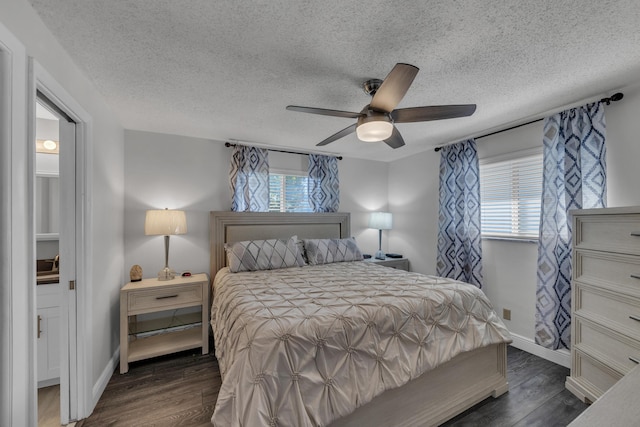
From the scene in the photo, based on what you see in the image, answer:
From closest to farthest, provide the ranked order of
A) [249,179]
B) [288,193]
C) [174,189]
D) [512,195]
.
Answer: [512,195], [174,189], [249,179], [288,193]

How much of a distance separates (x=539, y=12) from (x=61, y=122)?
2951 millimetres

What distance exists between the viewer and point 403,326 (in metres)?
1.71

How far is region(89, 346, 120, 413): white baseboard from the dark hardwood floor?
4 centimetres

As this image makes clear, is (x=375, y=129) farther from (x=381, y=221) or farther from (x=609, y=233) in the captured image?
(x=381, y=221)

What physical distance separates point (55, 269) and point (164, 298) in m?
0.92

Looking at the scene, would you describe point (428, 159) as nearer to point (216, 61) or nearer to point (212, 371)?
point (216, 61)

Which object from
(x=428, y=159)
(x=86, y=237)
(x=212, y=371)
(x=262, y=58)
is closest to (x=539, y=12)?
(x=262, y=58)

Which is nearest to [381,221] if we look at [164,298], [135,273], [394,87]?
[394,87]

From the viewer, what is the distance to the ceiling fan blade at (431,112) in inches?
70.6

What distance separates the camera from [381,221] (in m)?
4.23

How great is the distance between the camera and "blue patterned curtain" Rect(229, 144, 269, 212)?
3.42m

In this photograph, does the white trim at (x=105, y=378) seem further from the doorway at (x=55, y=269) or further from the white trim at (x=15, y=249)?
the white trim at (x=15, y=249)

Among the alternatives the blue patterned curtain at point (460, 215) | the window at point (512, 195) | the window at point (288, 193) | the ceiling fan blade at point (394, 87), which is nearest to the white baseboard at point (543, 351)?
the blue patterned curtain at point (460, 215)

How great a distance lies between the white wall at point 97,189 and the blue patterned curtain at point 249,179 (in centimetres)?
119
